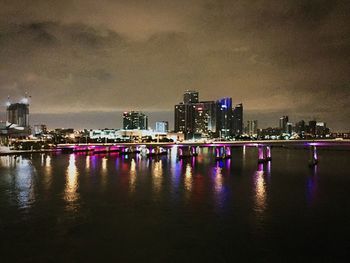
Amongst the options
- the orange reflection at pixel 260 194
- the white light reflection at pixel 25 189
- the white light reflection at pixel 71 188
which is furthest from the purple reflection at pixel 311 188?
the white light reflection at pixel 25 189

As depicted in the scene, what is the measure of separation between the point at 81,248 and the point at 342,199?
2590cm

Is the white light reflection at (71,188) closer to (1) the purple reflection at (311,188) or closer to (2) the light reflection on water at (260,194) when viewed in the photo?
(2) the light reflection on water at (260,194)

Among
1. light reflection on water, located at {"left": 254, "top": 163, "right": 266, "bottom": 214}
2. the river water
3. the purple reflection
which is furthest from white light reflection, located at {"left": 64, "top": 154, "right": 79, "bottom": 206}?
the purple reflection

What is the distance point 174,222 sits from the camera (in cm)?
2645

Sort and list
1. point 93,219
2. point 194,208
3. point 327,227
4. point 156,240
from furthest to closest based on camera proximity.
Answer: point 194,208, point 93,219, point 327,227, point 156,240

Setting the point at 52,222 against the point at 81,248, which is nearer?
the point at 81,248

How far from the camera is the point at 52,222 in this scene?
26.0 m

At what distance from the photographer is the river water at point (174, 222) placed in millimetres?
20141

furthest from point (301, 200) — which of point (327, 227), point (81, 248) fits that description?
point (81, 248)

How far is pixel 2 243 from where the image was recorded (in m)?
21.4

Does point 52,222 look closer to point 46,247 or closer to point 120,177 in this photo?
point 46,247

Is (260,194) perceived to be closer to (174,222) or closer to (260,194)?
(260,194)

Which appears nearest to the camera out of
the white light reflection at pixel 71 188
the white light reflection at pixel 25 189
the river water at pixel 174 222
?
the river water at pixel 174 222

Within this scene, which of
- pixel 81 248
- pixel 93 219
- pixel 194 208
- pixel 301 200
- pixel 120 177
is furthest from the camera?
pixel 120 177
